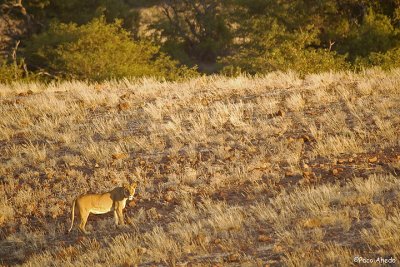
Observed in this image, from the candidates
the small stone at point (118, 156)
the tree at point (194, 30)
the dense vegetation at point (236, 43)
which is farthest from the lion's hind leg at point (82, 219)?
the tree at point (194, 30)

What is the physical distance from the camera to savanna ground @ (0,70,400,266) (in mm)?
7426

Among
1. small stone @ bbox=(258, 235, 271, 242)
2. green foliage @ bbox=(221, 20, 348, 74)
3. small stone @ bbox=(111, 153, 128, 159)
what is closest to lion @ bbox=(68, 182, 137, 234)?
small stone @ bbox=(111, 153, 128, 159)

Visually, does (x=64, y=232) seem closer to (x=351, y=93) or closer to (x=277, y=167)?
(x=277, y=167)

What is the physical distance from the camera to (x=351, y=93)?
13.8 metres

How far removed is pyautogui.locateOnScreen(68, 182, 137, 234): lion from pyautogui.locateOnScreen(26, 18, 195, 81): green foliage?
15772mm

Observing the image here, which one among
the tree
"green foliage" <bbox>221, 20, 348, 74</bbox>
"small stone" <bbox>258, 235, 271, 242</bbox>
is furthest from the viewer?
the tree

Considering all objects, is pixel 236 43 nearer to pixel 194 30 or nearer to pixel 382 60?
pixel 194 30

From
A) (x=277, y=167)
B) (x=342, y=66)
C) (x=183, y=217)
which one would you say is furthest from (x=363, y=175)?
(x=342, y=66)

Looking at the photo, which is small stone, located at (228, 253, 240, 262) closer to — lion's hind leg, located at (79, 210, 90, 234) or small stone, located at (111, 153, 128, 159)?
lion's hind leg, located at (79, 210, 90, 234)

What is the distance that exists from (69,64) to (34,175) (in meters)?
15.5

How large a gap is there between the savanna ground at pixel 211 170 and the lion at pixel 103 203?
199 mm

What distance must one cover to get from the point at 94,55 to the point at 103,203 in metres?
17.9

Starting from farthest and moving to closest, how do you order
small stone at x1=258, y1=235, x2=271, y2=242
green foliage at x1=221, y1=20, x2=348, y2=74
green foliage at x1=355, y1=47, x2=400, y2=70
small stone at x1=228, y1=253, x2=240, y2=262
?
1. green foliage at x1=221, y1=20, x2=348, y2=74
2. green foliage at x1=355, y1=47, x2=400, y2=70
3. small stone at x1=258, y1=235, x2=271, y2=242
4. small stone at x1=228, y1=253, x2=240, y2=262

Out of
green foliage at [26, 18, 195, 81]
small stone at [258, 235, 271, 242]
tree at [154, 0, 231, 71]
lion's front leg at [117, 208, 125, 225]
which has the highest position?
small stone at [258, 235, 271, 242]
